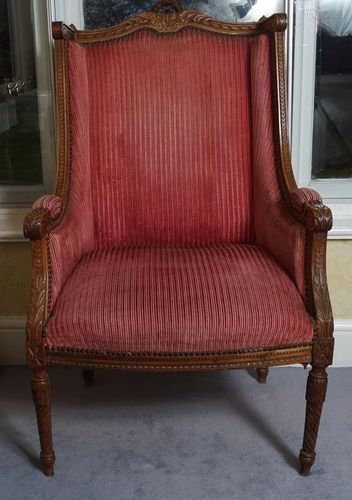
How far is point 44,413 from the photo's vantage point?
165cm

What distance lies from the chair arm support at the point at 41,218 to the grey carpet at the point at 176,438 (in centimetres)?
71

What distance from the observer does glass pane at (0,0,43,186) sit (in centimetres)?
222

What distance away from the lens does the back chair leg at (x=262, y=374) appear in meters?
2.19

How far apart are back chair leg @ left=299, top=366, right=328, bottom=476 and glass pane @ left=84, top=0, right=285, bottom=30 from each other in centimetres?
135

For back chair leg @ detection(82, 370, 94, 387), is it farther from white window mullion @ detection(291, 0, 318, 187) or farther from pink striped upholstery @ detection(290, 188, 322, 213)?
white window mullion @ detection(291, 0, 318, 187)

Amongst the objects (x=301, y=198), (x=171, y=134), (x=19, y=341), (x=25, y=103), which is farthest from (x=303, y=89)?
(x=19, y=341)

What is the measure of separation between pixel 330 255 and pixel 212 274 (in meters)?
0.84

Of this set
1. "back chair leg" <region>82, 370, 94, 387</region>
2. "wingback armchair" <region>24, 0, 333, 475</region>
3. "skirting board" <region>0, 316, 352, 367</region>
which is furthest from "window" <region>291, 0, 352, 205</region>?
"back chair leg" <region>82, 370, 94, 387</region>

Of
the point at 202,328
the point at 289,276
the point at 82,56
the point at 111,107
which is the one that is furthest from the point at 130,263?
the point at 82,56

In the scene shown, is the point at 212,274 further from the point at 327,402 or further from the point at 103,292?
the point at 327,402

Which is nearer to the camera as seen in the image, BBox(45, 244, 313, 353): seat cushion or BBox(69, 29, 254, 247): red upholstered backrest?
BBox(45, 244, 313, 353): seat cushion

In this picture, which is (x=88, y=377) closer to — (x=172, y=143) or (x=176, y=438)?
(x=176, y=438)

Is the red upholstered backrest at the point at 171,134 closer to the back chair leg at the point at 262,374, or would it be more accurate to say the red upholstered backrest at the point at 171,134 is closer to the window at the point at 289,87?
the window at the point at 289,87

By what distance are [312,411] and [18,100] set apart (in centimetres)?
157
